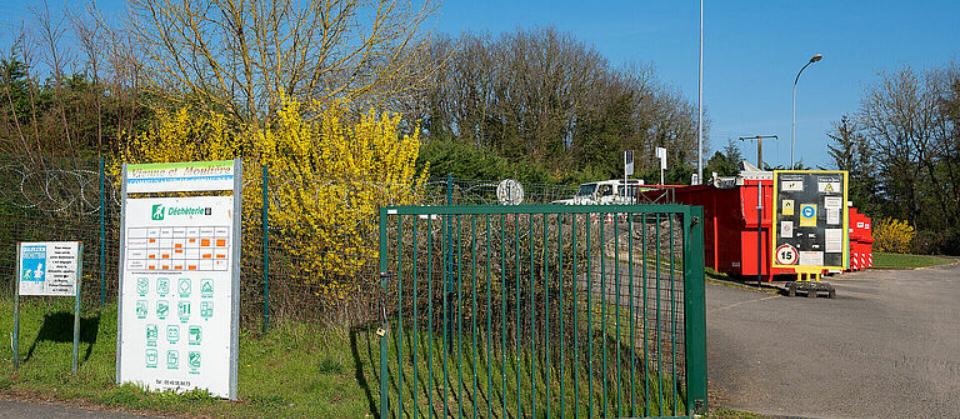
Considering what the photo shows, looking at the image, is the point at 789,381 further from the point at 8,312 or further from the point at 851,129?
the point at 851,129

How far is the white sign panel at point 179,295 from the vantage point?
23.5ft

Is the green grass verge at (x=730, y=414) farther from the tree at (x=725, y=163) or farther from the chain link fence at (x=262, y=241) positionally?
the tree at (x=725, y=163)

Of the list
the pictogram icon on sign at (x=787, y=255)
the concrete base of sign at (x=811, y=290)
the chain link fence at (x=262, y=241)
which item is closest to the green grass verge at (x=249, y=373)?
the chain link fence at (x=262, y=241)

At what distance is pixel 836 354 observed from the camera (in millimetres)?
8820

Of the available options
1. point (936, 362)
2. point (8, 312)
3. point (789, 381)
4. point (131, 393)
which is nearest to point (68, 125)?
point (8, 312)

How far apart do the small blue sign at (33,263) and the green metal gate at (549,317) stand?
3.26 m

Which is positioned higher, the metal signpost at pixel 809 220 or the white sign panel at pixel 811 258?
the metal signpost at pixel 809 220

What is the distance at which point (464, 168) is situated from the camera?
79.4 feet

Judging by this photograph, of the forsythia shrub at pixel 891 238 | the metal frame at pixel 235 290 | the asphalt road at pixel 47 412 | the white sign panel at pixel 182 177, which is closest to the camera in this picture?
the asphalt road at pixel 47 412

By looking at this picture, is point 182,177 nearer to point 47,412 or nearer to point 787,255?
point 47,412

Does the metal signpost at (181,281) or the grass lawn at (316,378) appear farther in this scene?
the metal signpost at (181,281)

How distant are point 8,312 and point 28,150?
14.9ft

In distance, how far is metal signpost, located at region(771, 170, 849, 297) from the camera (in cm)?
1494

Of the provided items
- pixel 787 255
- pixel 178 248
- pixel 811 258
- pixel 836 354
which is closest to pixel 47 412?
pixel 178 248
